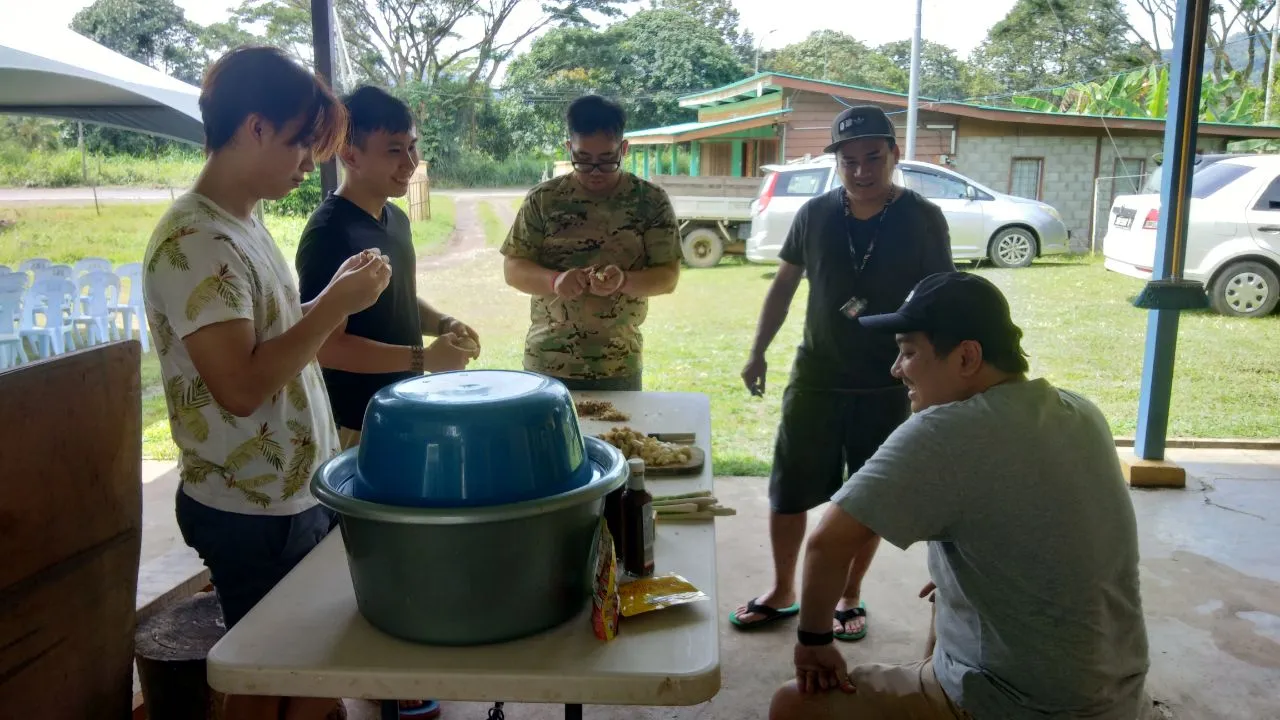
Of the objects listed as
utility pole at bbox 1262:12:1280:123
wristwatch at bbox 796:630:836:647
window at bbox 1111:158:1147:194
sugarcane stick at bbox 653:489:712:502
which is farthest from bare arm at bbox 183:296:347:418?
utility pole at bbox 1262:12:1280:123

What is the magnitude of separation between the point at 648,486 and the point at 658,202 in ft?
3.70

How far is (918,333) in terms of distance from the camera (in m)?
1.54

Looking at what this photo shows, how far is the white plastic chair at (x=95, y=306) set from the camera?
6.73m

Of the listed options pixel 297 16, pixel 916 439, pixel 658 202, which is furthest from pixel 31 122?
pixel 916 439

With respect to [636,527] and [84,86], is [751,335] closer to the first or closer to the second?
[84,86]

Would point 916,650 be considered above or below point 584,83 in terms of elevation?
below

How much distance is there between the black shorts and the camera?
8.75ft

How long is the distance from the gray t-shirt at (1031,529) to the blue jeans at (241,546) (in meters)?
0.94

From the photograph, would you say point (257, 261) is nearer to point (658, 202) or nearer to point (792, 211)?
point (658, 202)

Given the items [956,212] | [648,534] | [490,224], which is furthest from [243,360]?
[956,212]

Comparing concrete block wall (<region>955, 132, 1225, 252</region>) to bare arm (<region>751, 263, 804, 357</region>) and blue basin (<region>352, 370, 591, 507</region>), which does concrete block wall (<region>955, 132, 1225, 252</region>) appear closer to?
bare arm (<region>751, 263, 804, 357</region>)

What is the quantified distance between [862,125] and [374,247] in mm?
1417

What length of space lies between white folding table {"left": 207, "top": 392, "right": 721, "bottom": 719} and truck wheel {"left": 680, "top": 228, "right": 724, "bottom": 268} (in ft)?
23.0

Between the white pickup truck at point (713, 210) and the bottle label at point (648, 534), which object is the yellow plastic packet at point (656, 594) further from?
the white pickup truck at point (713, 210)
